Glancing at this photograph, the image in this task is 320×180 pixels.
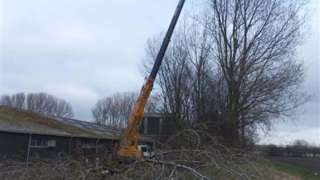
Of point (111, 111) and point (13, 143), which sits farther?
point (111, 111)

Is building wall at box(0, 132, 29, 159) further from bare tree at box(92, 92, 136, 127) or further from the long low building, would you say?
bare tree at box(92, 92, 136, 127)

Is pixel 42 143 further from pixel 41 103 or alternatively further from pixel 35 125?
pixel 41 103

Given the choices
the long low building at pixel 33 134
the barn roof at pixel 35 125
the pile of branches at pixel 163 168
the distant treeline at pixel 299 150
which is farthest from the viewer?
the distant treeline at pixel 299 150

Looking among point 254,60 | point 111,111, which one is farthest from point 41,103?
point 254,60

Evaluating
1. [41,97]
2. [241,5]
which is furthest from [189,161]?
[41,97]

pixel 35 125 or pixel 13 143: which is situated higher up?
pixel 35 125

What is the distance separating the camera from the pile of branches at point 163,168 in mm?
8531

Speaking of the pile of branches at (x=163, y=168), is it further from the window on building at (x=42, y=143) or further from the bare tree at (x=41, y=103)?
the bare tree at (x=41, y=103)

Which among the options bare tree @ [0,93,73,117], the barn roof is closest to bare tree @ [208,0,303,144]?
the barn roof

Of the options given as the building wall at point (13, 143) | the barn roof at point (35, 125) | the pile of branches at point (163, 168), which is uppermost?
the barn roof at point (35, 125)

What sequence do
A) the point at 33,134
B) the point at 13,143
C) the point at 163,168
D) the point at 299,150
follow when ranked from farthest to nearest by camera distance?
the point at 299,150, the point at 33,134, the point at 13,143, the point at 163,168

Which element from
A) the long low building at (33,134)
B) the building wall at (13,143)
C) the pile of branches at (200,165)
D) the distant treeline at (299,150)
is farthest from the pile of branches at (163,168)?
the distant treeline at (299,150)

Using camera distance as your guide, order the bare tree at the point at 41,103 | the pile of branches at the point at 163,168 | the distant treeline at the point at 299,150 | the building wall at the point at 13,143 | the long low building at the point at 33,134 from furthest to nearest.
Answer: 1. the bare tree at the point at 41,103
2. the distant treeline at the point at 299,150
3. the long low building at the point at 33,134
4. the building wall at the point at 13,143
5. the pile of branches at the point at 163,168

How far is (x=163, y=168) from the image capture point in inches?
337
